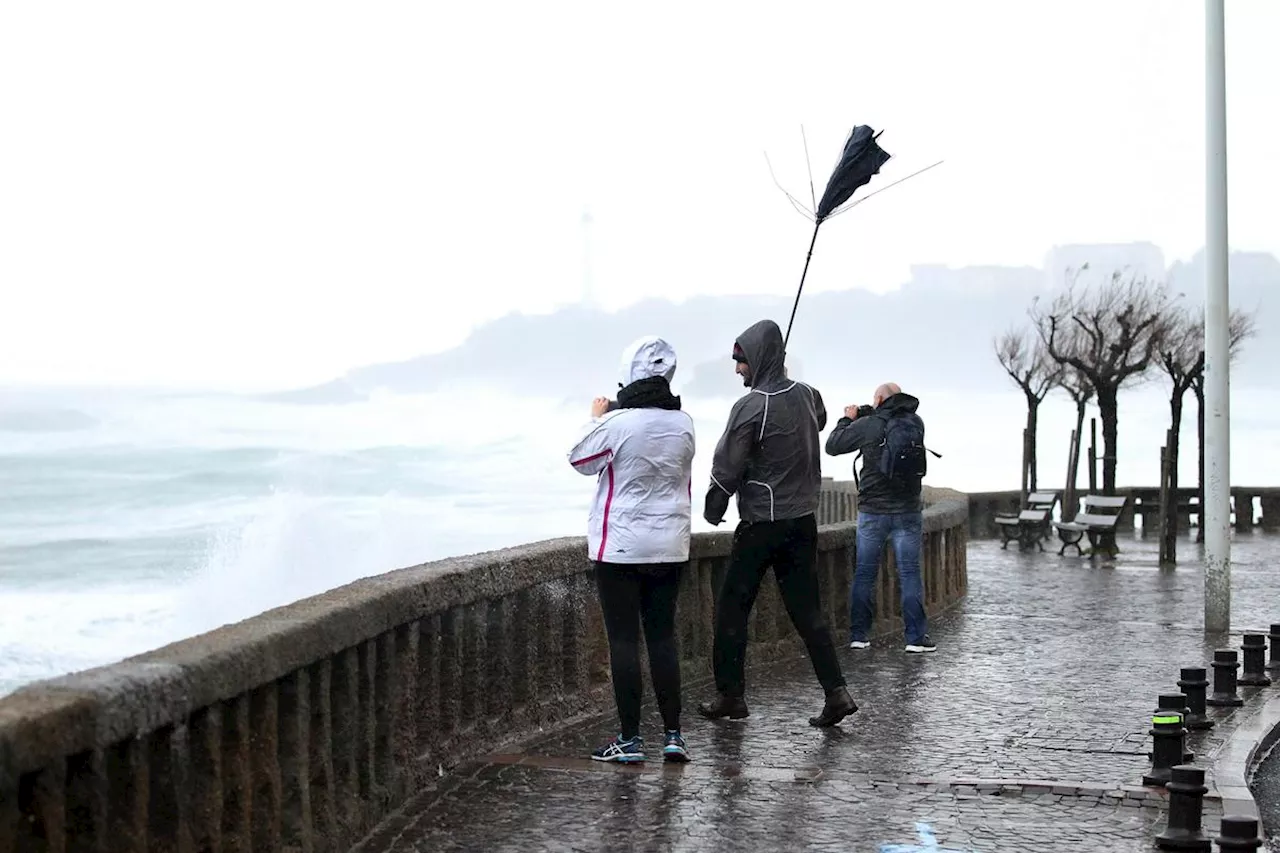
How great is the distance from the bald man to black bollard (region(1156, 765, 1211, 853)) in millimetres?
6252

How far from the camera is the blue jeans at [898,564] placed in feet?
43.5

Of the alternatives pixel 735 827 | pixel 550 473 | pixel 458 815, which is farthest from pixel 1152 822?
pixel 550 473

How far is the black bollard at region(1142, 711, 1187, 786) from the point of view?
7.96m

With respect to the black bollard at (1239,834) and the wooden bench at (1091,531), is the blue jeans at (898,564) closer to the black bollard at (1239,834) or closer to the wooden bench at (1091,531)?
the black bollard at (1239,834)

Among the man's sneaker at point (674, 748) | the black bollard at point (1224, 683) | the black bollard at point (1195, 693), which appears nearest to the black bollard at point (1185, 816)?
the man's sneaker at point (674, 748)

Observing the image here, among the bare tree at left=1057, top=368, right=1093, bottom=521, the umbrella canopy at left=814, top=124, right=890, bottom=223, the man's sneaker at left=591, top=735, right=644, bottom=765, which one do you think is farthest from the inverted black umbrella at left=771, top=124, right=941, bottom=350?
the bare tree at left=1057, top=368, right=1093, bottom=521

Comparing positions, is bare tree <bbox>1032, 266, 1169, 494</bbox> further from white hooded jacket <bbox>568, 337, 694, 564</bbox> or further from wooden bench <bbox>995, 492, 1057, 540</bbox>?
white hooded jacket <bbox>568, 337, 694, 564</bbox>

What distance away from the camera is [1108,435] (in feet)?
125

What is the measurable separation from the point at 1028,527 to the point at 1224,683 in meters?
18.0

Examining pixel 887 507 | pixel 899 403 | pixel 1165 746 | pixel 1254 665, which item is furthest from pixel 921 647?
pixel 1165 746

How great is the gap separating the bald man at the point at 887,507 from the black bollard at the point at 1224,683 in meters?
2.61

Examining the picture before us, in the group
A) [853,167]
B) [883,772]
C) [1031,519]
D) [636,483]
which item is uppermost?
[853,167]

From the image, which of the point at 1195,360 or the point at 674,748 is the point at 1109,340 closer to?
the point at 1195,360

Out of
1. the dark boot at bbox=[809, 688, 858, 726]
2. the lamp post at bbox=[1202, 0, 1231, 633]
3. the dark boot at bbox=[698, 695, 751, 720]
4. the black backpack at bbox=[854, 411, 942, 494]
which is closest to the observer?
→ the dark boot at bbox=[809, 688, 858, 726]
